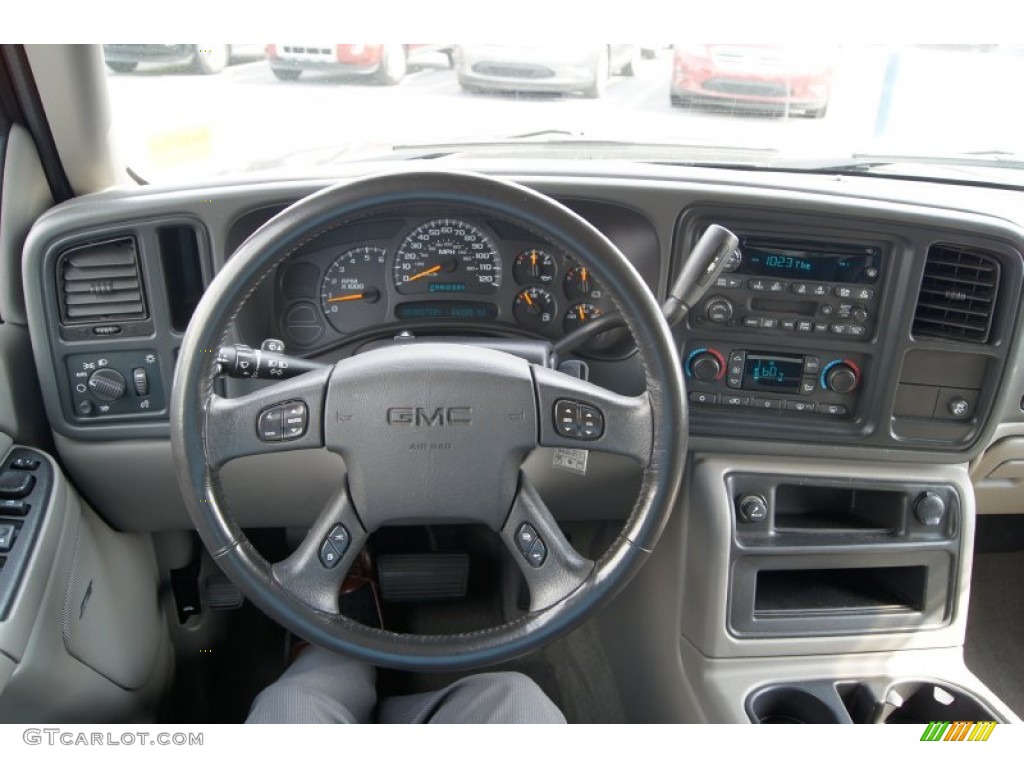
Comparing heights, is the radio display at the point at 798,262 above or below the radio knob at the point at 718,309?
above

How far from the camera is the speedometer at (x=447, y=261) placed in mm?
1662

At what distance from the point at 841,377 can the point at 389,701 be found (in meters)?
1.11

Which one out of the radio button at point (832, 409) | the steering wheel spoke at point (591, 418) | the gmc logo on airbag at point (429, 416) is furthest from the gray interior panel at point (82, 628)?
the radio button at point (832, 409)

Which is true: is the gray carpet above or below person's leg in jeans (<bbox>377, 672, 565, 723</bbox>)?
below

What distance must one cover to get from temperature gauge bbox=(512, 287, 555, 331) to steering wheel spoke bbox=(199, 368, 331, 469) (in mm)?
572

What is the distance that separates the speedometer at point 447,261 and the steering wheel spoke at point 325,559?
1.83ft

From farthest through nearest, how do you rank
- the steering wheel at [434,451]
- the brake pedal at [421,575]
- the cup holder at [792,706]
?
1. the brake pedal at [421,575]
2. the cup holder at [792,706]
3. the steering wheel at [434,451]

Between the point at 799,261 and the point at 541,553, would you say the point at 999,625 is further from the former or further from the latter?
the point at 541,553

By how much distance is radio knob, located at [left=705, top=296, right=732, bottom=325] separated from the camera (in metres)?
1.66

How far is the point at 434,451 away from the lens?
1.24m

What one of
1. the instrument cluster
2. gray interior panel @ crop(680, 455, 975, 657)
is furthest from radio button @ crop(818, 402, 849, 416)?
the instrument cluster

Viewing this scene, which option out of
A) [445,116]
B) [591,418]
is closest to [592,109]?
[445,116]

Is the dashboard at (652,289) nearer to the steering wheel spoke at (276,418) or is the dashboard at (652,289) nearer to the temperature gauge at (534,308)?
the temperature gauge at (534,308)

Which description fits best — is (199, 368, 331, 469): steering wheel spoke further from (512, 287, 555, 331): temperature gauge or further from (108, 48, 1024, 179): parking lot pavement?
(108, 48, 1024, 179): parking lot pavement
